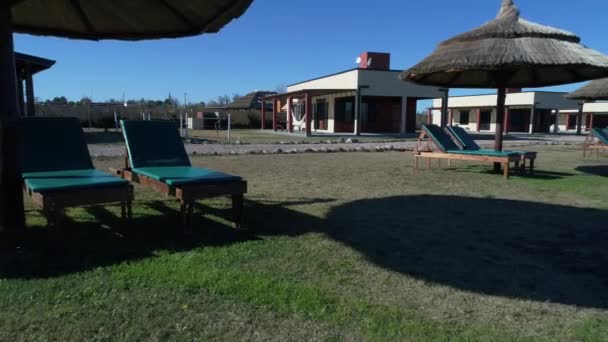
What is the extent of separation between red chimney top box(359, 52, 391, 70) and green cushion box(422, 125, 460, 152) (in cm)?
2416

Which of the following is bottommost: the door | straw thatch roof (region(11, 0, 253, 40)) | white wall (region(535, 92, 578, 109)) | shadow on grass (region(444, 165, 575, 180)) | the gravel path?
shadow on grass (region(444, 165, 575, 180))

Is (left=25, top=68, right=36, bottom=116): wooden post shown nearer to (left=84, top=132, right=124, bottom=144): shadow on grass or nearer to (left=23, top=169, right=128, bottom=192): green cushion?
(left=84, top=132, right=124, bottom=144): shadow on grass

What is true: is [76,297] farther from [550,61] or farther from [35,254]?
[550,61]

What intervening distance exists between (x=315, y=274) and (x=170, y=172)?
2333 millimetres

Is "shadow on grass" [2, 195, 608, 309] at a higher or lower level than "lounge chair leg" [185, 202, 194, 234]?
lower

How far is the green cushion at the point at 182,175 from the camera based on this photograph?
4.25 meters

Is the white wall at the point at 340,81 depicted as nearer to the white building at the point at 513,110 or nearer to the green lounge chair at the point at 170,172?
the white building at the point at 513,110

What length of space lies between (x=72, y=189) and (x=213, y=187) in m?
1.26

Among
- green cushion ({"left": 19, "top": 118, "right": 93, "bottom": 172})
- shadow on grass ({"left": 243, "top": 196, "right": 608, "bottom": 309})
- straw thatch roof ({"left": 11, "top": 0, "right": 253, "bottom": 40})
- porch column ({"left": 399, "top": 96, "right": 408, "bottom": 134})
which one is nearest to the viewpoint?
shadow on grass ({"left": 243, "top": 196, "right": 608, "bottom": 309})

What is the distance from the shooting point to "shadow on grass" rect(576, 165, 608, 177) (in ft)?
32.0

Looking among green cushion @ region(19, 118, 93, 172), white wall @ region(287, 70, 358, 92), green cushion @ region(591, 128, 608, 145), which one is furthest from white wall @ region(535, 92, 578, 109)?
green cushion @ region(19, 118, 93, 172)

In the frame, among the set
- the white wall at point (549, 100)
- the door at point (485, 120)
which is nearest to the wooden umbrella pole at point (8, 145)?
the white wall at point (549, 100)

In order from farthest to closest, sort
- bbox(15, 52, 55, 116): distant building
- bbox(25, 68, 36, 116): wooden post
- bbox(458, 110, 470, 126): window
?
bbox(458, 110, 470, 126): window < bbox(25, 68, 36, 116): wooden post < bbox(15, 52, 55, 116): distant building

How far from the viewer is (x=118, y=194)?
4.09 m
